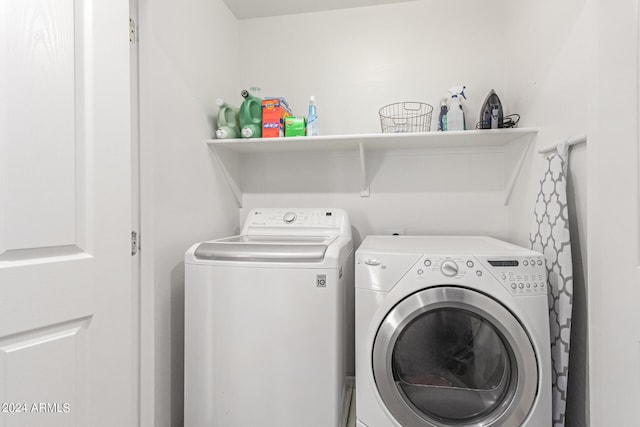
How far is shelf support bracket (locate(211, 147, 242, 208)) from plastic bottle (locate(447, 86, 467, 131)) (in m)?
1.37

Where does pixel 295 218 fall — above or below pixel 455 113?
below

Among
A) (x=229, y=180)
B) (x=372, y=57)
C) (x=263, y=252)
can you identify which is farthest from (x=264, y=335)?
(x=372, y=57)

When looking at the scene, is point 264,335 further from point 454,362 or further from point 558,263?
point 558,263

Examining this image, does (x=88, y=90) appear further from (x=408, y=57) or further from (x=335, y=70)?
(x=408, y=57)

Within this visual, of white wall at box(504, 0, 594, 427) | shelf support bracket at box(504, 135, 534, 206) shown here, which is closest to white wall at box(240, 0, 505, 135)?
white wall at box(504, 0, 594, 427)

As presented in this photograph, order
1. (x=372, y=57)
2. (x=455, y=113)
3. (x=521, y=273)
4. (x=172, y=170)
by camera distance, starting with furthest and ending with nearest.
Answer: (x=372, y=57), (x=455, y=113), (x=172, y=170), (x=521, y=273)

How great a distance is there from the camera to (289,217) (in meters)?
1.86

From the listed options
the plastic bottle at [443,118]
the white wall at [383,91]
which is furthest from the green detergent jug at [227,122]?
the plastic bottle at [443,118]

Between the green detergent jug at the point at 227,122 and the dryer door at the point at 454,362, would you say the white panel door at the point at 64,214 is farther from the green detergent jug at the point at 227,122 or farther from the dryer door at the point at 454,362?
the dryer door at the point at 454,362

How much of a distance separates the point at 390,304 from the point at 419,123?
1.20 m

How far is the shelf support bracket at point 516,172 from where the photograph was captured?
1638mm

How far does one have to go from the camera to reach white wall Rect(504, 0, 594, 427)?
1171mm

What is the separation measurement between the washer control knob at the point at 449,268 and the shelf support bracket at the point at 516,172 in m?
0.90

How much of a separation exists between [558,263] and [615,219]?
1.29 ft
